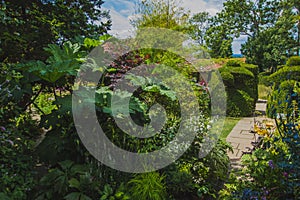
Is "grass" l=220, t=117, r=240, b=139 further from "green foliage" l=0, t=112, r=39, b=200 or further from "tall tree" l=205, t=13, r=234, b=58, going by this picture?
"tall tree" l=205, t=13, r=234, b=58

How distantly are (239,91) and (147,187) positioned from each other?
526cm

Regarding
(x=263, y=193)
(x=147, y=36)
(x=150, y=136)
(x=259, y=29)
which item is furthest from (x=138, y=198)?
(x=259, y=29)

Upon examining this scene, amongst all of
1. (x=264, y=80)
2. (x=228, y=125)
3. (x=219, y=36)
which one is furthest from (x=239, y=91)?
(x=219, y=36)

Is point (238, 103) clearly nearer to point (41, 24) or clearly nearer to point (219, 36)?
point (41, 24)

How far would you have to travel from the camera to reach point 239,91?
271 inches

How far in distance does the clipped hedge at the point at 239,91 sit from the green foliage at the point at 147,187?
4.85m

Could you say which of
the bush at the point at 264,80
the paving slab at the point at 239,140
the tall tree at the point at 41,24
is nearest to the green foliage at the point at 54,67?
the tall tree at the point at 41,24

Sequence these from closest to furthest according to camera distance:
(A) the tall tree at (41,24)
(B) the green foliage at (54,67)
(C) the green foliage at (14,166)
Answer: (C) the green foliage at (14,166) < (B) the green foliage at (54,67) < (A) the tall tree at (41,24)

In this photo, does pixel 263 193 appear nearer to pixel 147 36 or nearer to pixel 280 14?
pixel 147 36

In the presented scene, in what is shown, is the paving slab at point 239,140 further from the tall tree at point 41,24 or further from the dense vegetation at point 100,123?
the tall tree at point 41,24

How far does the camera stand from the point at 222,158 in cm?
291

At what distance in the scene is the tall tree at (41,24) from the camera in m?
3.09

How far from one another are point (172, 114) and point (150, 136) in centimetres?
56

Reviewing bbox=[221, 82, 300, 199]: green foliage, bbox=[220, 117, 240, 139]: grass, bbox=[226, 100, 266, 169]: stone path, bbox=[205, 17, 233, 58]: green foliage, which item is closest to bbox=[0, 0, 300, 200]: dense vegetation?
bbox=[221, 82, 300, 199]: green foliage
